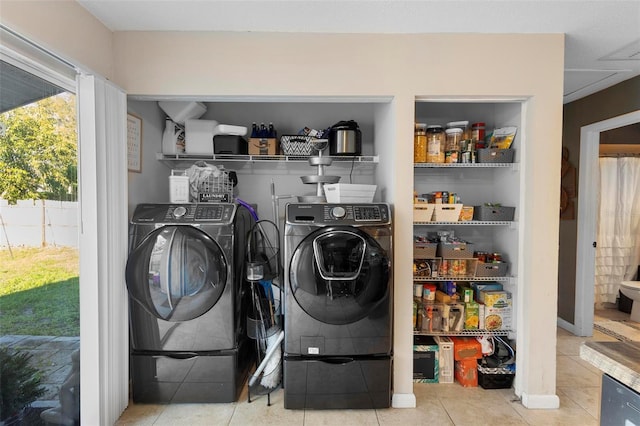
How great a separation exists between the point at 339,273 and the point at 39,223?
60.7 inches

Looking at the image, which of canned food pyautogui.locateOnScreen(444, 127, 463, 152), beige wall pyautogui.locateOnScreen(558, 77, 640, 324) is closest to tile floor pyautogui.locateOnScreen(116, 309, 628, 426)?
beige wall pyautogui.locateOnScreen(558, 77, 640, 324)

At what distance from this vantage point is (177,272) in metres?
1.94

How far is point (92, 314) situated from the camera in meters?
1.81

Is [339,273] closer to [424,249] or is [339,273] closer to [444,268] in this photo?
[424,249]

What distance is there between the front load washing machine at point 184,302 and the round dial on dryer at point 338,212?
0.61 m

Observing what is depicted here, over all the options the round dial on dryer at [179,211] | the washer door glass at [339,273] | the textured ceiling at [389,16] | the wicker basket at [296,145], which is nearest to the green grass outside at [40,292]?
the round dial on dryer at [179,211]

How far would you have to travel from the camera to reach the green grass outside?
1469 millimetres

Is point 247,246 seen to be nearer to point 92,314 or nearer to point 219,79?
point 92,314

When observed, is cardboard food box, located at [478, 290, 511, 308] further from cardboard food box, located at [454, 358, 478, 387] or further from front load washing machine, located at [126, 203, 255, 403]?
front load washing machine, located at [126, 203, 255, 403]

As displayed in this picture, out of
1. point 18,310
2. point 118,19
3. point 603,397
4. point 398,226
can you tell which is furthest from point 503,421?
point 118,19

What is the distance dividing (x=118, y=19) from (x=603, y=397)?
280 centimetres

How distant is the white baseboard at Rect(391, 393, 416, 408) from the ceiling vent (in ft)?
→ 8.93

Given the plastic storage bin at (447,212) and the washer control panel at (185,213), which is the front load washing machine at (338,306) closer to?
the washer control panel at (185,213)

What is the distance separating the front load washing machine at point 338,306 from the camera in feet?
6.36
